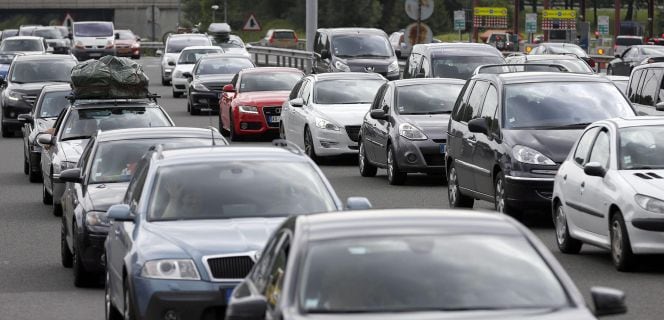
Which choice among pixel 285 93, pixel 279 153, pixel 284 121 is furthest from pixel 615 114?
pixel 285 93

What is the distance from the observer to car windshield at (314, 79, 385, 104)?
91.0 ft

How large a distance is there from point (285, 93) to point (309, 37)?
1546cm

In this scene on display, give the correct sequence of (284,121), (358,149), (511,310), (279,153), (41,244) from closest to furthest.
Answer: (511,310)
(279,153)
(41,244)
(358,149)
(284,121)

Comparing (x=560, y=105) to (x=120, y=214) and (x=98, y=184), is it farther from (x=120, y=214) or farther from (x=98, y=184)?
(x=120, y=214)

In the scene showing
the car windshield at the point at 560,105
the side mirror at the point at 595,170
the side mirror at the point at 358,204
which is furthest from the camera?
the car windshield at the point at 560,105

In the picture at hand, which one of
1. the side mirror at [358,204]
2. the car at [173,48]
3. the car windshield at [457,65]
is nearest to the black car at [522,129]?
the side mirror at [358,204]

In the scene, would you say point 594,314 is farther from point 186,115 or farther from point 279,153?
point 186,115

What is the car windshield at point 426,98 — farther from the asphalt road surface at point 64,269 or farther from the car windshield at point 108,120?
the car windshield at point 108,120

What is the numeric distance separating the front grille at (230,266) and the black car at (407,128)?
43.2 feet

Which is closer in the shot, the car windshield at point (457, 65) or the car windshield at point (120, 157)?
the car windshield at point (120, 157)

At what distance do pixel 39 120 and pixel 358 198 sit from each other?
1586cm

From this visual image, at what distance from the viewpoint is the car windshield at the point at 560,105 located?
1792 centimetres

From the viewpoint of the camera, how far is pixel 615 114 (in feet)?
60.0

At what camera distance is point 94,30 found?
254 ft
